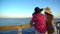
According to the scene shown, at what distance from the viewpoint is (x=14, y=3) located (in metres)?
5.16

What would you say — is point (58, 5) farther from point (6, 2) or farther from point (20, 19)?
point (6, 2)

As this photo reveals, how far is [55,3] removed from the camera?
17.7 feet

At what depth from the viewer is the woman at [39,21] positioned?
8.30ft

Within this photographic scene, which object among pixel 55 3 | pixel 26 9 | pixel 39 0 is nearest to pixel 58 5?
pixel 55 3

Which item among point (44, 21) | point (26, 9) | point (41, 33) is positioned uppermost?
point (26, 9)

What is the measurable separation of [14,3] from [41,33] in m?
2.79

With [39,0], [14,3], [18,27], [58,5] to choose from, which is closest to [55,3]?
[58,5]

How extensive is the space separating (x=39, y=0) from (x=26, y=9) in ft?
2.03

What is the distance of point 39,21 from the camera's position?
2.53 meters

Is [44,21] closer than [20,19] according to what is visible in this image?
Yes

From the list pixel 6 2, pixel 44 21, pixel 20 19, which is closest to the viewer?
pixel 44 21

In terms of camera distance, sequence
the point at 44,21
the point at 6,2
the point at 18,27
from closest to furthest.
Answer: the point at 44,21
the point at 18,27
the point at 6,2

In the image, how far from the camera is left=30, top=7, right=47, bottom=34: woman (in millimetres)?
2531

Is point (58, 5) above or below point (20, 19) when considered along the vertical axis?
above
